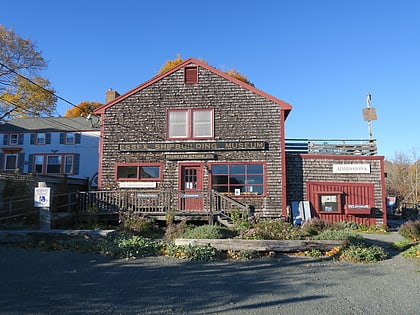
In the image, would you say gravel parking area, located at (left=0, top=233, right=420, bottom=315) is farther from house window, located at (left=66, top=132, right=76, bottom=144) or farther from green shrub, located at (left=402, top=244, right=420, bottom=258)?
house window, located at (left=66, top=132, right=76, bottom=144)

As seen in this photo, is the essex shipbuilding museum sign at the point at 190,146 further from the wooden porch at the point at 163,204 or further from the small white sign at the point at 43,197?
the small white sign at the point at 43,197

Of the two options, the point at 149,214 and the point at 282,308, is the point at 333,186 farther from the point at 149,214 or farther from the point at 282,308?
the point at 282,308

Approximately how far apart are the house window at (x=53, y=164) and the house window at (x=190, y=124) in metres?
18.8

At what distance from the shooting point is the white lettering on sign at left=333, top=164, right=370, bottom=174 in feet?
54.1

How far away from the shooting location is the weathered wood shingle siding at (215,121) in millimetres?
16375

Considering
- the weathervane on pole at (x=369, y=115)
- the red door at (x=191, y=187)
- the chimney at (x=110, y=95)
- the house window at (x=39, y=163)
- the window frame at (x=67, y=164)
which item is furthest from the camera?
the house window at (x=39, y=163)

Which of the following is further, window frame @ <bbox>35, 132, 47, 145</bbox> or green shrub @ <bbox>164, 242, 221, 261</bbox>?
window frame @ <bbox>35, 132, 47, 145</bbox>

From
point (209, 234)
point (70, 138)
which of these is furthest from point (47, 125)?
point (209, 234)

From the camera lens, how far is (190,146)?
16.6m

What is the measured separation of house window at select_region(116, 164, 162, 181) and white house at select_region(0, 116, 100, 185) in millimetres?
15075

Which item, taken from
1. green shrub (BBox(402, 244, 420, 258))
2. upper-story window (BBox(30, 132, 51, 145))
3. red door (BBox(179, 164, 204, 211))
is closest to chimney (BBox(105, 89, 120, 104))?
red door (BBox(179, 164, 204, 211))

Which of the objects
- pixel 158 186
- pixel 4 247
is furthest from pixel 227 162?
pixel 4 247

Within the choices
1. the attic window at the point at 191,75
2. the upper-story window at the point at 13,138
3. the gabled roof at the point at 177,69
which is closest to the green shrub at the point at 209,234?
the gabled roof at the point at 177,69

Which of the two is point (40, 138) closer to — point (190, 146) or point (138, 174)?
point (138, 174)
